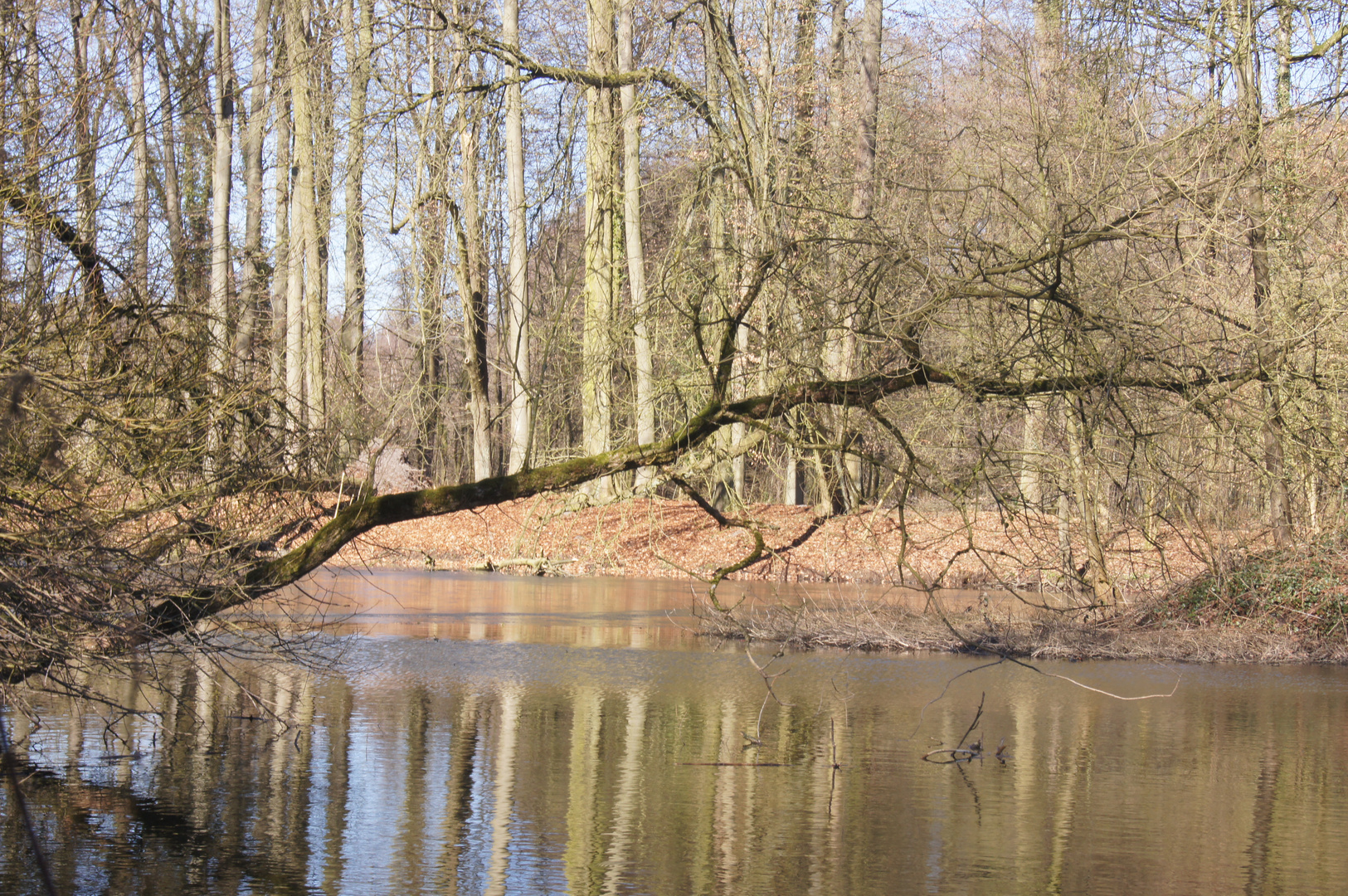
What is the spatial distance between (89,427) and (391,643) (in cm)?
700

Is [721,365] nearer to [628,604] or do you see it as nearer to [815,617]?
[815,617]

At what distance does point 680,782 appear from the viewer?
871 cm

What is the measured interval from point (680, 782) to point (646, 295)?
3385mm

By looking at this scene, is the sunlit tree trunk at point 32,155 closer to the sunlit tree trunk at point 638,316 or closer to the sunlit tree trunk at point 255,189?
the sunlit tree trunk at point 255,189

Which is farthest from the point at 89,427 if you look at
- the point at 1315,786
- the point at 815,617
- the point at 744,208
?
the point at 815,617

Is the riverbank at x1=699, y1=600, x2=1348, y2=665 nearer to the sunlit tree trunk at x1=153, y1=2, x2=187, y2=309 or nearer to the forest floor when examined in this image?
the forest floor

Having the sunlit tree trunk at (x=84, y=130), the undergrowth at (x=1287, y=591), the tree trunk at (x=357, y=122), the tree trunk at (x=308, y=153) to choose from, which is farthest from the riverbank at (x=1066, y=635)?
the sunlit tree trunk at (x=84, y=130)

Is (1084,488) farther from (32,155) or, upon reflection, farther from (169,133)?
(32,155)

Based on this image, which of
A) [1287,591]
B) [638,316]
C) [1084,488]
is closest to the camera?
[638,316]

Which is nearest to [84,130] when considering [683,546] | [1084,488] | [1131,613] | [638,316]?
[638,316]

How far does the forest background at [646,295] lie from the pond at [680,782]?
1.12m

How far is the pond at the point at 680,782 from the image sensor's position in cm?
684

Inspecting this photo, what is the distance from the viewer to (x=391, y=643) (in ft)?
47.0

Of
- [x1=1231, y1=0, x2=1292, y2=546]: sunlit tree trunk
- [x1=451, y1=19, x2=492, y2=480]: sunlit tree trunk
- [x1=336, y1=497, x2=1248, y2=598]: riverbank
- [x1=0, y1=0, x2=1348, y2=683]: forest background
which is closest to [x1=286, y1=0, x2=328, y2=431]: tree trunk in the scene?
[x1=0, y1=0, x2=1348, y2=683]: forest background
